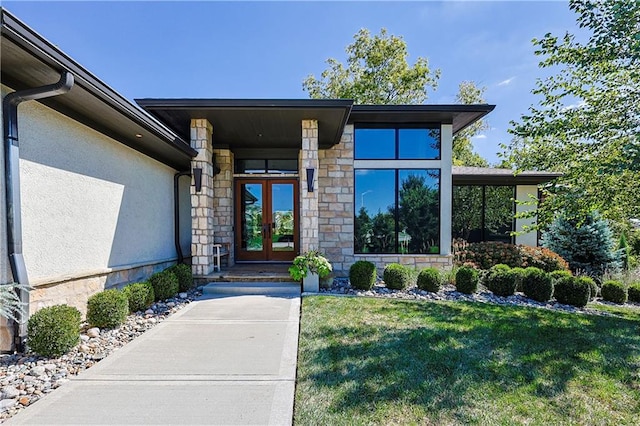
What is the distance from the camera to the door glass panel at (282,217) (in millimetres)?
8398

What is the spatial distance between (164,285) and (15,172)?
9.30 ft

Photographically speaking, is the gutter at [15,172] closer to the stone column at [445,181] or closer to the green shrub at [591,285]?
the stone column at [445,181]

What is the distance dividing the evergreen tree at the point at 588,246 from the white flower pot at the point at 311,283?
801cm

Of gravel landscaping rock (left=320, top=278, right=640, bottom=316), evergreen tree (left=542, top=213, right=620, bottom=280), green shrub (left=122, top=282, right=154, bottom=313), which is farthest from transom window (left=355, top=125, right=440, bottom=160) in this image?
green shrub (left=122, top=282, right=154, bottom=313)

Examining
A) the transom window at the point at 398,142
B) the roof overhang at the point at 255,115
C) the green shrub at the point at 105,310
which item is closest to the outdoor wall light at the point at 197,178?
the roof overhang at the point at 255,115

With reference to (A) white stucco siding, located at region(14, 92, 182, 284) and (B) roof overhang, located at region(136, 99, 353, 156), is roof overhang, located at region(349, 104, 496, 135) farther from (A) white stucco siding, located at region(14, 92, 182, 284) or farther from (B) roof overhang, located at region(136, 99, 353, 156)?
(A) white stucco siding, located at region(14, 92, 182, 284)

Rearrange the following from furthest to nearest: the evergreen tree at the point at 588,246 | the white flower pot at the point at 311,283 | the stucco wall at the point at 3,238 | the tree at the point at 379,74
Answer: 1. the tree at the point at 379,74
2. the evergreen tree at the point at 588,246
3. the white flower pot at the point at 311,283
4. the stucco wall at the point at 3,238

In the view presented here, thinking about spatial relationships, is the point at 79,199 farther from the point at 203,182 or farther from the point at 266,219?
the point at 266,219

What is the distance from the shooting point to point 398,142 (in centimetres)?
787

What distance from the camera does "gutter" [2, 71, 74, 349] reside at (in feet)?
10.4

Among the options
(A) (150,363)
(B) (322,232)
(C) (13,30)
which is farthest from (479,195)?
(C) (13,30)

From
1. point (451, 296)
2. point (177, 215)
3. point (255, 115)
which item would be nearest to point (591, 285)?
point (451, 296)

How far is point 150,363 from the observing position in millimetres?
3109

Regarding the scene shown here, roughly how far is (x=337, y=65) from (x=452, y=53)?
686 cm
